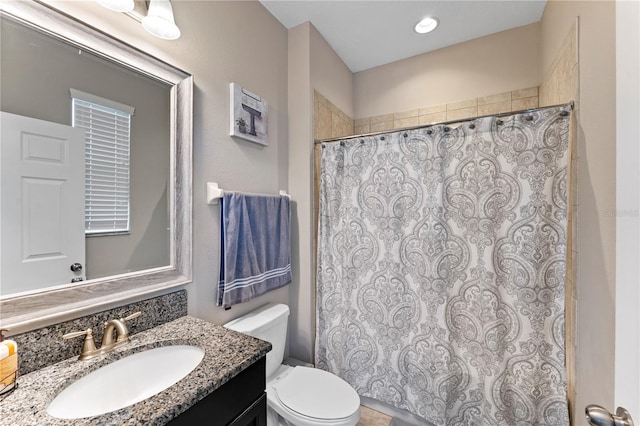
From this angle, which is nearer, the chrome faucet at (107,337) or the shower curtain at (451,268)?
the chrome faucet at (107,337)

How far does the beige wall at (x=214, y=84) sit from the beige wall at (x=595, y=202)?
1.52 m

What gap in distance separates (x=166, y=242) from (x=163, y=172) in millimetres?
303

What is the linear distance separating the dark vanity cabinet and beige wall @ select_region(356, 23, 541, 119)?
89.0 inches

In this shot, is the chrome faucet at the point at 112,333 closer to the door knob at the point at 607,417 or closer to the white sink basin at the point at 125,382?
the white sink basin at the point at 125,382

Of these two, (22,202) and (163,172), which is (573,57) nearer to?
(163,172)

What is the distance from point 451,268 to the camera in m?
1.40

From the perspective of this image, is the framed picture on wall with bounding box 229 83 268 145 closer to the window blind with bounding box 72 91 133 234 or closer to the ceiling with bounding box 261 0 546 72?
the window blind with bounding box 72 91 133 234

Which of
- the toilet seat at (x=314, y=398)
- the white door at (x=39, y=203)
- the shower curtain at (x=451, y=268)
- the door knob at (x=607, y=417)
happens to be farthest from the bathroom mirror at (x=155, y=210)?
the door knob at (x=607, y=417)

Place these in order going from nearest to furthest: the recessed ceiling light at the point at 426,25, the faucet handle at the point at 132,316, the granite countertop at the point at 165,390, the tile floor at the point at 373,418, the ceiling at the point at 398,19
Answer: the granite countertop at the point at 165,390 → the faucet handle at the point at 132,316 → the tile floor at the point at 373,418 → the ceiling at the point at 398,19 → the recessed ceiling light at the point at 426,25

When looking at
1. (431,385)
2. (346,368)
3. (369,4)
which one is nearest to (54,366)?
(346,368)

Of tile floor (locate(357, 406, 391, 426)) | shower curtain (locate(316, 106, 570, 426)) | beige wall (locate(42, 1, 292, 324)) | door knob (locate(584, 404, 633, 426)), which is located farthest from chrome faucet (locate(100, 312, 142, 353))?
tile floor (locate(357, 406, 391, 426))

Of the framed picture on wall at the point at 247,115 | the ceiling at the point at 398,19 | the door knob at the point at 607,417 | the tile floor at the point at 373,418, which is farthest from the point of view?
the ceiling at the point at 398,19

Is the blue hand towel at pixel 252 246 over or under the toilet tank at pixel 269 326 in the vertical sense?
over

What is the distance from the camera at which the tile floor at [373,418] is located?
5.05 feet
